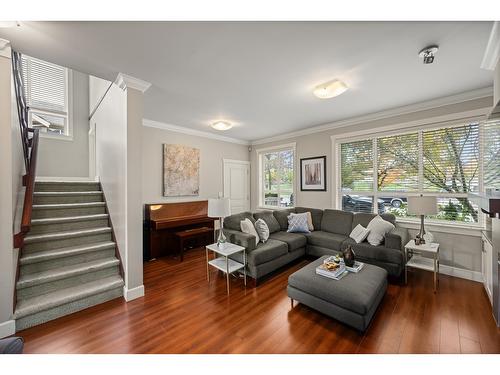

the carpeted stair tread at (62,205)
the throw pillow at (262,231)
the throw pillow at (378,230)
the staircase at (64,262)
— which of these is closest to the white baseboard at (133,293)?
the staircase at (64,262)

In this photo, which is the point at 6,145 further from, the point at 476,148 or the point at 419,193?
the point at 476,148

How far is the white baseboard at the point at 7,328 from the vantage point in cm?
175

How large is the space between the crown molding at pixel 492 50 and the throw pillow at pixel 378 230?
6.90 ft

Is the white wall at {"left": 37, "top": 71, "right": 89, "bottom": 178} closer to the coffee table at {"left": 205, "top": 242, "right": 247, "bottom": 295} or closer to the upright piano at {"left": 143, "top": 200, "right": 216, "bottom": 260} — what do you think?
the upright piano at {"left": 143, "top": 200, "right": 216, "bottom": 260}

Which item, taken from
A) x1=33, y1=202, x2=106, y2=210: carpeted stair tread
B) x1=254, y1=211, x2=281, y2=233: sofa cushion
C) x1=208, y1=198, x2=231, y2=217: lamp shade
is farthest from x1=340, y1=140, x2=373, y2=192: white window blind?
x1=33, y1=202, x2=106, y2=210: carpeted stair tread

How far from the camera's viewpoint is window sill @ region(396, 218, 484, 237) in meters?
2.85

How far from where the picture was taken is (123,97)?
8.19ft

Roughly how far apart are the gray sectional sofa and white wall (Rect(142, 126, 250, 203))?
1.75 metres

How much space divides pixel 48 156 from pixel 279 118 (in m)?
4.84

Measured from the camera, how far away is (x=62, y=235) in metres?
2.58

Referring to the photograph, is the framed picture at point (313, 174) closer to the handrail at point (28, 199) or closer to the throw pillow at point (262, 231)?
the throw pillow at point (262, 231)

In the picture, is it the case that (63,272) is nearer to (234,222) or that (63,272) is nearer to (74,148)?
(234,222)
